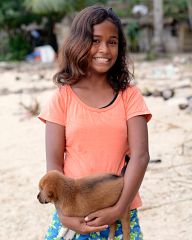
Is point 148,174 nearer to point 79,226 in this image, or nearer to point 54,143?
point 54,143

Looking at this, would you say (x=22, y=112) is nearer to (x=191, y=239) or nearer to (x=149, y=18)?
(x=191, y=239)

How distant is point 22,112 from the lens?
9.59 meters

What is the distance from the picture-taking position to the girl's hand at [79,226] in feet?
6.37

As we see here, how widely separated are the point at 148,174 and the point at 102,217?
10.4 ft

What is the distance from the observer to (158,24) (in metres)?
20.6

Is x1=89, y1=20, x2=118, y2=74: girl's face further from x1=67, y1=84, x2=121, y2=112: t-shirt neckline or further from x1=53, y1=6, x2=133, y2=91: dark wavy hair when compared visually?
x1=67, y1=84, x2=121, y2=112: t-shirt neckline

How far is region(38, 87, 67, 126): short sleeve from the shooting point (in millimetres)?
2115

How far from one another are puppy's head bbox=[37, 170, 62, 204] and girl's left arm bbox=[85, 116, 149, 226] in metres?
0.17

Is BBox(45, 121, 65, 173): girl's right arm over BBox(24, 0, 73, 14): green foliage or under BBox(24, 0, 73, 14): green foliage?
over

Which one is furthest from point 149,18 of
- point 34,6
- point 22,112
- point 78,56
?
point 78,56

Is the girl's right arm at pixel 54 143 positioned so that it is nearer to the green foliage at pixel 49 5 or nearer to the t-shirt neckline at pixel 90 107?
the t-shirt neckline at pixel 90 107

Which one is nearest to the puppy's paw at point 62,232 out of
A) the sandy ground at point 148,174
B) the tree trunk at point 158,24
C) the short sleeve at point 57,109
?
the short sleeve at point 57,109

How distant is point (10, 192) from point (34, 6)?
1704 centimetres

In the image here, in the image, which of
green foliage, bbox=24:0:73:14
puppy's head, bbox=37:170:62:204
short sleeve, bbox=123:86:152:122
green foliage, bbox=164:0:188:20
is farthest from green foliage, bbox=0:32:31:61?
puppy's head, bbox=37:170:62:204
